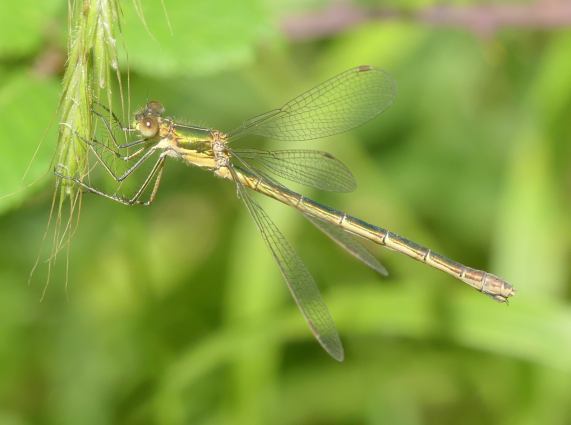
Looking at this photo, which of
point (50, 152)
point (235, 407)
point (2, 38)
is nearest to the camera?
point (50, 152)

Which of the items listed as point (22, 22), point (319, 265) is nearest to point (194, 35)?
point (22, 22)

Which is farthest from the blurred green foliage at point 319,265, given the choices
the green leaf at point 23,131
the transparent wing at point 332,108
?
the transparent wing at point 332,108

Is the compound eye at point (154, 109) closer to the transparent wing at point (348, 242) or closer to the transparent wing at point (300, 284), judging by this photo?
the transparent wing at point (300, 284)

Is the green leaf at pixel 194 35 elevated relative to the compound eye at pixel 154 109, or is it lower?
elevated

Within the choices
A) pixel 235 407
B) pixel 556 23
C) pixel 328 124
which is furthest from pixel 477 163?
pixel 235 407

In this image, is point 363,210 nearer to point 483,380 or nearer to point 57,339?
point 483,380

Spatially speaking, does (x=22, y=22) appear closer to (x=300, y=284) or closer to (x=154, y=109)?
(x=154, y=109)
